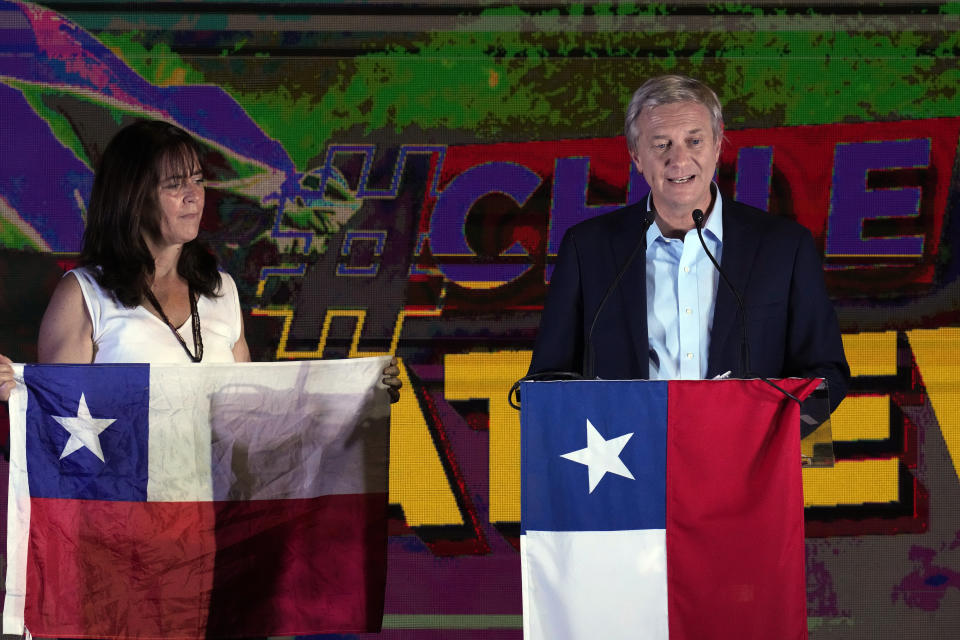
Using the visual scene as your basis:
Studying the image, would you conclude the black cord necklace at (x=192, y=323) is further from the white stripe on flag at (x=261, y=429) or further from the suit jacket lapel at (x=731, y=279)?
the suit jacket lapel at (x=731, y=279)

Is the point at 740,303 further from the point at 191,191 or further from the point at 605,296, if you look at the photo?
the point at 191,191

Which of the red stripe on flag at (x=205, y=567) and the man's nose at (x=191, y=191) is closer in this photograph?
the red stripe on flag at (x=205, y=567)

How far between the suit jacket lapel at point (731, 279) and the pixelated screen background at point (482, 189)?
150 cm

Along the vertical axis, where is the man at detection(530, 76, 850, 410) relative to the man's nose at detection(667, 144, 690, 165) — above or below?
below

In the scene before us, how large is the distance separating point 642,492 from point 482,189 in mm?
1921

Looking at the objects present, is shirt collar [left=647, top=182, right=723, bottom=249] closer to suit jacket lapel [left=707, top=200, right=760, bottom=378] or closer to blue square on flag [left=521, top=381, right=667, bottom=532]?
suit jacket lapel [left=707, top=200, right=760, bottom=378]

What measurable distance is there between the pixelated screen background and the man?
1.43 metres

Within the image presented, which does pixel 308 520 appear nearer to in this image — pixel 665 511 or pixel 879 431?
pixel 665 511

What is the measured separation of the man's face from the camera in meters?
2.01

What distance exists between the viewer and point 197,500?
88.5 inches

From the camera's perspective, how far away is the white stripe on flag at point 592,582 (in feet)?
5.88

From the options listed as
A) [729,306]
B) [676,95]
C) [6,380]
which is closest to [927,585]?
[729,306]

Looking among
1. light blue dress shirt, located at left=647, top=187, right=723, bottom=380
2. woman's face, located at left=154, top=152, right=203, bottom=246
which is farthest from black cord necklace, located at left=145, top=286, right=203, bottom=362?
light blue dress shirt, located at left=647, top=187, right=723, bottom=380

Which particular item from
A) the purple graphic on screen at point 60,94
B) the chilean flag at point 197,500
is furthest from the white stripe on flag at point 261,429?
the purple graphic on screen at point 60,94
